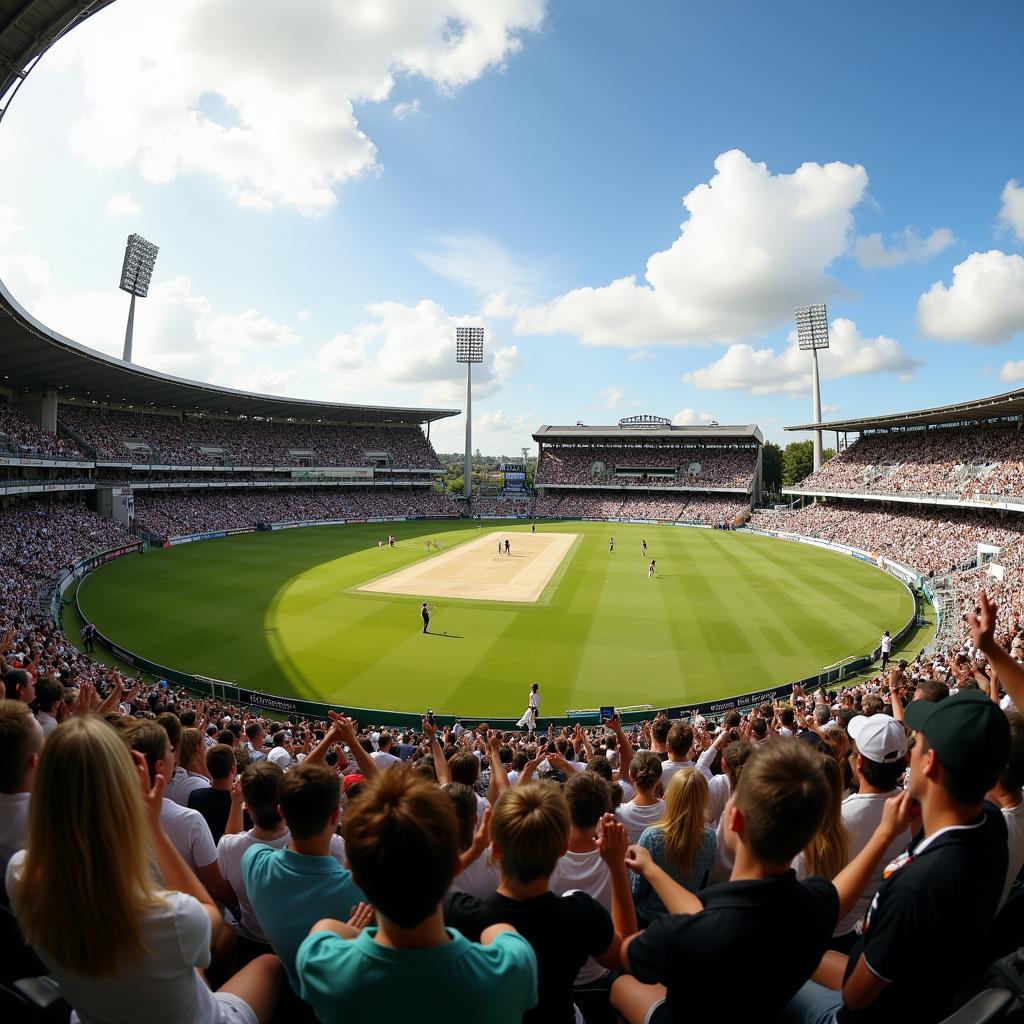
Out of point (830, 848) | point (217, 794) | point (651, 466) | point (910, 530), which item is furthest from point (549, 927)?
point (651, 466)

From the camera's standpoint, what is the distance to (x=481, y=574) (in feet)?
133

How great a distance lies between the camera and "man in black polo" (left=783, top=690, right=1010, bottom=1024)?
2.56 meters

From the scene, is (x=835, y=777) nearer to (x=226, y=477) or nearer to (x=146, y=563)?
(x=146, y=563)

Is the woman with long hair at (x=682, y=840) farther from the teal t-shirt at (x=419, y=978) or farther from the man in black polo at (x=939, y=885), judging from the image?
the teal t-shirt at (x=419, y=978)

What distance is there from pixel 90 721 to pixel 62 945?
2.43 feet

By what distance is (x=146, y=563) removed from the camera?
4225 centimetres

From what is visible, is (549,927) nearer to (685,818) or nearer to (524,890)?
(524,890)

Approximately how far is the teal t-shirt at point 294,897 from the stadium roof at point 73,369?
22.7m

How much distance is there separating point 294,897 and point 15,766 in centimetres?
179

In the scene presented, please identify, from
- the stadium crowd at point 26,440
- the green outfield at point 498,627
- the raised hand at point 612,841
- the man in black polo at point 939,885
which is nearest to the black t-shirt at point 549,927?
the raised hand at point 612,841

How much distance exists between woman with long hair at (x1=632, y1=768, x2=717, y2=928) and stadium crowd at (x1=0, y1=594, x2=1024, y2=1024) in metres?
0.02

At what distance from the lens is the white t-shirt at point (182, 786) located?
5.70 meters

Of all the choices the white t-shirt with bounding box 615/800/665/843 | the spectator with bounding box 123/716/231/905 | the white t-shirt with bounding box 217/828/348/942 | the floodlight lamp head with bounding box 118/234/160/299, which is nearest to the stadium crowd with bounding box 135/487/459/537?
the floodlight lamp head with bounding box 118/234/160/299

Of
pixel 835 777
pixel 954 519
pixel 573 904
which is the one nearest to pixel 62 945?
pixel 573 904
